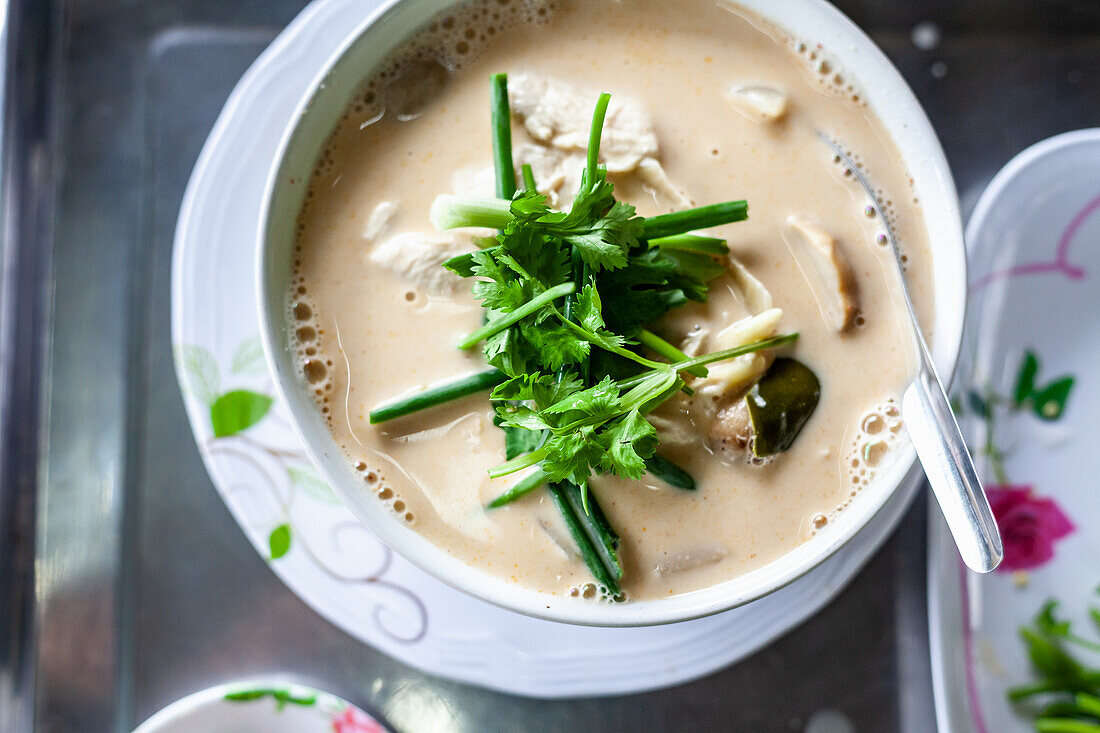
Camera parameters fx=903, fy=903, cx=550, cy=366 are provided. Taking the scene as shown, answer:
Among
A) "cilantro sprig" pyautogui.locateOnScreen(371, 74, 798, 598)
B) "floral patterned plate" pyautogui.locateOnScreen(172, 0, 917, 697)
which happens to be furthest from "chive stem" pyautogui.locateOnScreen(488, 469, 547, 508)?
"floral patterned plate" pyautogui.locateOnScreen(172, 0, 917, 697)

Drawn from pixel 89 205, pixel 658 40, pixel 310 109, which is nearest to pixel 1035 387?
pixel 658 40

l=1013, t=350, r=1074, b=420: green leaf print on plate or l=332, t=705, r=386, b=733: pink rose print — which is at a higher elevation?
l=1013, t=350, r=1074, b=420: green leaf print on plate

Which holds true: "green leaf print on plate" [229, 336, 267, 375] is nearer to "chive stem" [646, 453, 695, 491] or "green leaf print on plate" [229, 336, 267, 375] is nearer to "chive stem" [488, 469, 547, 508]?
"chive stem" [488, 469, 547, 508]

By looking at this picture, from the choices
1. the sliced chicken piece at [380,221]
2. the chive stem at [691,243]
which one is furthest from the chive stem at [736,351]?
the sliced chicken piece at [380,221]

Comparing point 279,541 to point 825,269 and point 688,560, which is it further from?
point 825,269

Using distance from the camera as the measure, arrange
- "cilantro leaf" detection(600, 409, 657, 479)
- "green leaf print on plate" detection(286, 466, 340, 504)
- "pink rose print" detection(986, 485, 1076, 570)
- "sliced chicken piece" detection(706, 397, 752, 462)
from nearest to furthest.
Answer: "cilantro leaf" detection(600, 409, 657, 479)
"sliced chicken piece" detection(706, 397, 752, 462)
"green leaf print on plate" detection(286, 466, 340, 504)
"pink rose print" detection(986, 485, 1076, 570)

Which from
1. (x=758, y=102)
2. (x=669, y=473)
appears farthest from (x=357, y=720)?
(x=758, y=102)

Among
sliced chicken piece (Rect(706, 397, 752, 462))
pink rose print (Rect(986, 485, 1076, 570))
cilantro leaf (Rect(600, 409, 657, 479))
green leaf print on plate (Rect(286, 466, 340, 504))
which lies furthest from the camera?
pink rose print (Rect(986, 485, 1076, 570))
